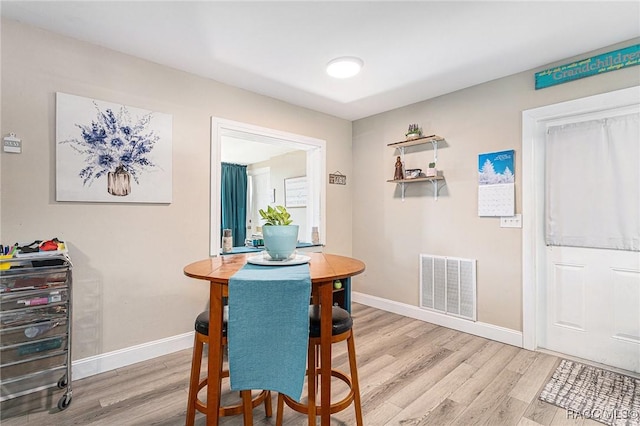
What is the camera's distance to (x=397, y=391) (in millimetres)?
2102

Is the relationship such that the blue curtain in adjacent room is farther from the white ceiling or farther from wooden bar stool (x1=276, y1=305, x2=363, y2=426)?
wooden bar stool (x1=276, y1=305, x2=363, y2=426)

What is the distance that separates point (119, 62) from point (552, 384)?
399 cm

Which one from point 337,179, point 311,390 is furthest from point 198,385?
point 337,179

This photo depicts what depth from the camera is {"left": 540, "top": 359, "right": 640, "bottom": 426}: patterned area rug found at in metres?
1.83

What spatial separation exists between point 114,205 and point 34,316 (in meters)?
0.88

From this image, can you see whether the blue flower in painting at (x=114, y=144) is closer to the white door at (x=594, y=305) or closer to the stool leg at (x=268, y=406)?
the stool leg at (x=268, y=406)

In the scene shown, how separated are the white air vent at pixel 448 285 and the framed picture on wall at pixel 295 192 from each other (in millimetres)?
2596

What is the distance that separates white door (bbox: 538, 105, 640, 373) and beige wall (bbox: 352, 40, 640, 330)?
26cm

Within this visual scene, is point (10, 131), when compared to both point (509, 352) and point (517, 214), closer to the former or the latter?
point (517, 214)

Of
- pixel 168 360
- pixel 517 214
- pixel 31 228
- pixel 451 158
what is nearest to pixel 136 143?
pixel 31 228

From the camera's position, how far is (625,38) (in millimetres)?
2295

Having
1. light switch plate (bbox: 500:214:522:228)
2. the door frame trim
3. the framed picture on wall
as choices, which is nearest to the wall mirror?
the framed picture on wall

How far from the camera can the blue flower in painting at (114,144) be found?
2312mm

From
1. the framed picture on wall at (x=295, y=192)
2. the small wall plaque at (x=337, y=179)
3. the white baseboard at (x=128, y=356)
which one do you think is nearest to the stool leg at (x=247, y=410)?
the white baseboard at (x=128, y=356)
